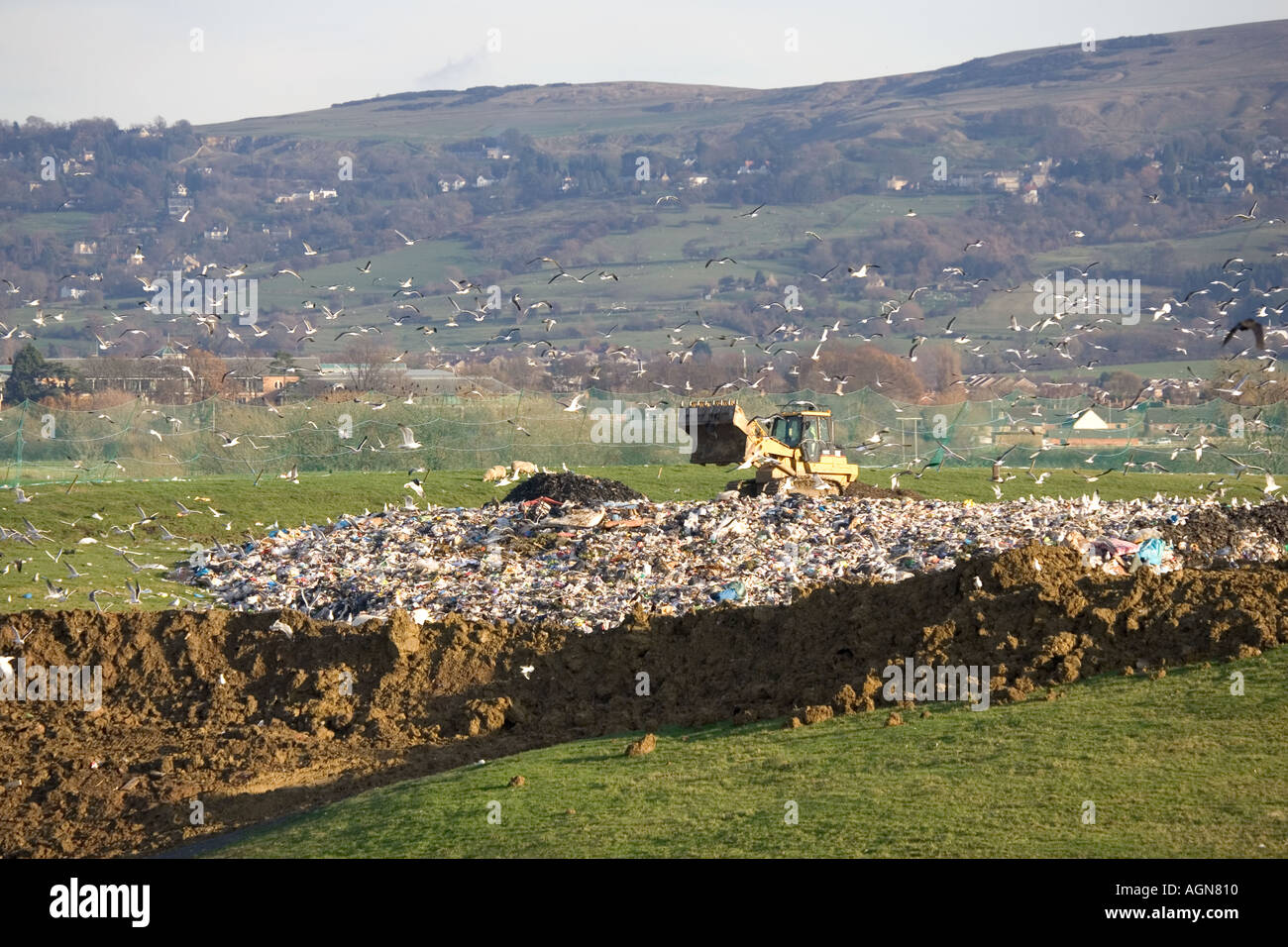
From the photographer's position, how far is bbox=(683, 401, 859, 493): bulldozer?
31188 mm

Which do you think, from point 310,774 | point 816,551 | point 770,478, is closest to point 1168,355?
point 770,478

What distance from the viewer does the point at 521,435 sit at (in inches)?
1724

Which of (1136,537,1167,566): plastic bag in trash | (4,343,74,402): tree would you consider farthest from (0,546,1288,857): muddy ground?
(4,343,74,402): tree

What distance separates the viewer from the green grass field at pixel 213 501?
22.2 m

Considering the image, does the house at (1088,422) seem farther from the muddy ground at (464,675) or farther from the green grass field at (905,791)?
the green grass field at (905,791)

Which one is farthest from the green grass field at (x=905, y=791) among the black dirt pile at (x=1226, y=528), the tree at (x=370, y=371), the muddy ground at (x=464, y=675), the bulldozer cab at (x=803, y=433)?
the tree at (x=370, y=371)

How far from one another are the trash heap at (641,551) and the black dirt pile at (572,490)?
1.80 ft

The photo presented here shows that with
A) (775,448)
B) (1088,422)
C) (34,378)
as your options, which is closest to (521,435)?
(775,448)

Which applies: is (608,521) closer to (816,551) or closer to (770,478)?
(816,551)

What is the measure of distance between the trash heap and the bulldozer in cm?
368

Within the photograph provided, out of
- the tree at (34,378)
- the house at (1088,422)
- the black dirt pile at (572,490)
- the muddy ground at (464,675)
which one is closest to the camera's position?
the muddy ground at (464,675)

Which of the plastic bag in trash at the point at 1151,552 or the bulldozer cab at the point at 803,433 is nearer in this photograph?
the plastic bag in trash at the point at 1151,552

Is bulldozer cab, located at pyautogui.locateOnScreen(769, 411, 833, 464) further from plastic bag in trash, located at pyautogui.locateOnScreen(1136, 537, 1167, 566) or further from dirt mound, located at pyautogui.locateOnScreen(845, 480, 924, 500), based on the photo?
plastic bag in trash, located at pyautogui.locateOnScreen(1136, 537, 1167, 566)
